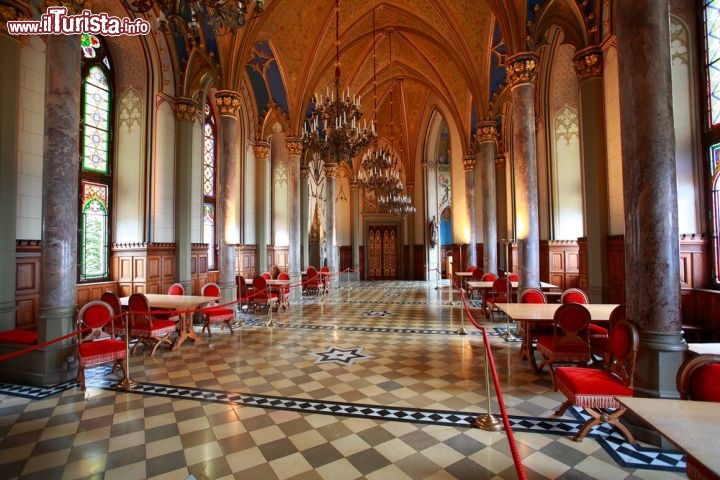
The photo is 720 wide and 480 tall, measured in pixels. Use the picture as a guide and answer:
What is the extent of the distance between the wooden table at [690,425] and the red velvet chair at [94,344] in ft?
18.0

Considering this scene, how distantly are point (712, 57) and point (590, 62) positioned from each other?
212 centimetres

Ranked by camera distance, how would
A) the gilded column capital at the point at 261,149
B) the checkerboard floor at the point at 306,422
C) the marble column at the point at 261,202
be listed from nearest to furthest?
the checkerboard floor at the point at 306,422
the gilded column capital at the point at 261,149
the marble column at the point at 261,202

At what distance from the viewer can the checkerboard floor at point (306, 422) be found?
288 centimetres

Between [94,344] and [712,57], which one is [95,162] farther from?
[712,57]

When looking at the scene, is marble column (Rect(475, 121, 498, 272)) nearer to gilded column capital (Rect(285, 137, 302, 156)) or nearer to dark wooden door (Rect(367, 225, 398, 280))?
gilded column capital (Rect(285, 137, 302, 156))

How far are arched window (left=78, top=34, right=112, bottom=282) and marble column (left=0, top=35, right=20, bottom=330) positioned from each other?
2.21m

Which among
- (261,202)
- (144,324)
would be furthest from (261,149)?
(144,324)

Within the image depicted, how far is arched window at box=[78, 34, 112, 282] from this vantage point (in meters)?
8.01

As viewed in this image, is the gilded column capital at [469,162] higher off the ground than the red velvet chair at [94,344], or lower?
higher

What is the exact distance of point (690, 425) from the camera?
6.10ft

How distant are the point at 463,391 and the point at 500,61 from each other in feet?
33.3

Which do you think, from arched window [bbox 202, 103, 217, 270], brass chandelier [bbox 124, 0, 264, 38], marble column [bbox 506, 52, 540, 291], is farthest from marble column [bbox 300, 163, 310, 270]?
brass chandelier [bbox 124, 0, 264, 38]

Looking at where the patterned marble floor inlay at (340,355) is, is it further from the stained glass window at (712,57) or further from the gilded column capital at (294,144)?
the gilded column capital at (294,144)

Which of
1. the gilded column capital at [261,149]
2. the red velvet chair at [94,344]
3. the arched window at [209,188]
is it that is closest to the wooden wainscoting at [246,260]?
the arched window at [209,188]
